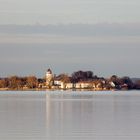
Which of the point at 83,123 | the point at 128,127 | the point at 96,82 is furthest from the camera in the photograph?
the point at 96,82

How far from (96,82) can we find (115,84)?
549 cm

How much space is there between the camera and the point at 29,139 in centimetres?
2391

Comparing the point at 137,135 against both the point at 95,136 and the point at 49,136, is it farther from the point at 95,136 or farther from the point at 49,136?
the point at 49,136

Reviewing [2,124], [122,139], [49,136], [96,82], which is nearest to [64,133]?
[49,136]

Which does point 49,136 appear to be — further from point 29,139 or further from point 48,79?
point 48,79

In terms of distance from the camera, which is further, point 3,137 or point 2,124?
point 2,124

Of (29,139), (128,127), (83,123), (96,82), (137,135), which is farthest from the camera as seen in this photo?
(96,82)

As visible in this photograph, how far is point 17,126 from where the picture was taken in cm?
2934

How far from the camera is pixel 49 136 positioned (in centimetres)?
2484

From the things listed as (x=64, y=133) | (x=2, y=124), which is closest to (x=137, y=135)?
(x=64, y=133)

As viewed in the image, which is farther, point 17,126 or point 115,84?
point 115,84

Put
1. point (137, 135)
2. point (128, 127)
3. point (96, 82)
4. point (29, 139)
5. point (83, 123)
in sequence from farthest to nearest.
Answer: point (96, 82)
point (83, 123)
point (128, 127)
point (137, 135)
point (29, 139)

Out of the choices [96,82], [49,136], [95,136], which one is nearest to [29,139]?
[49,136]

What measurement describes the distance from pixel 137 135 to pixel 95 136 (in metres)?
1.78
